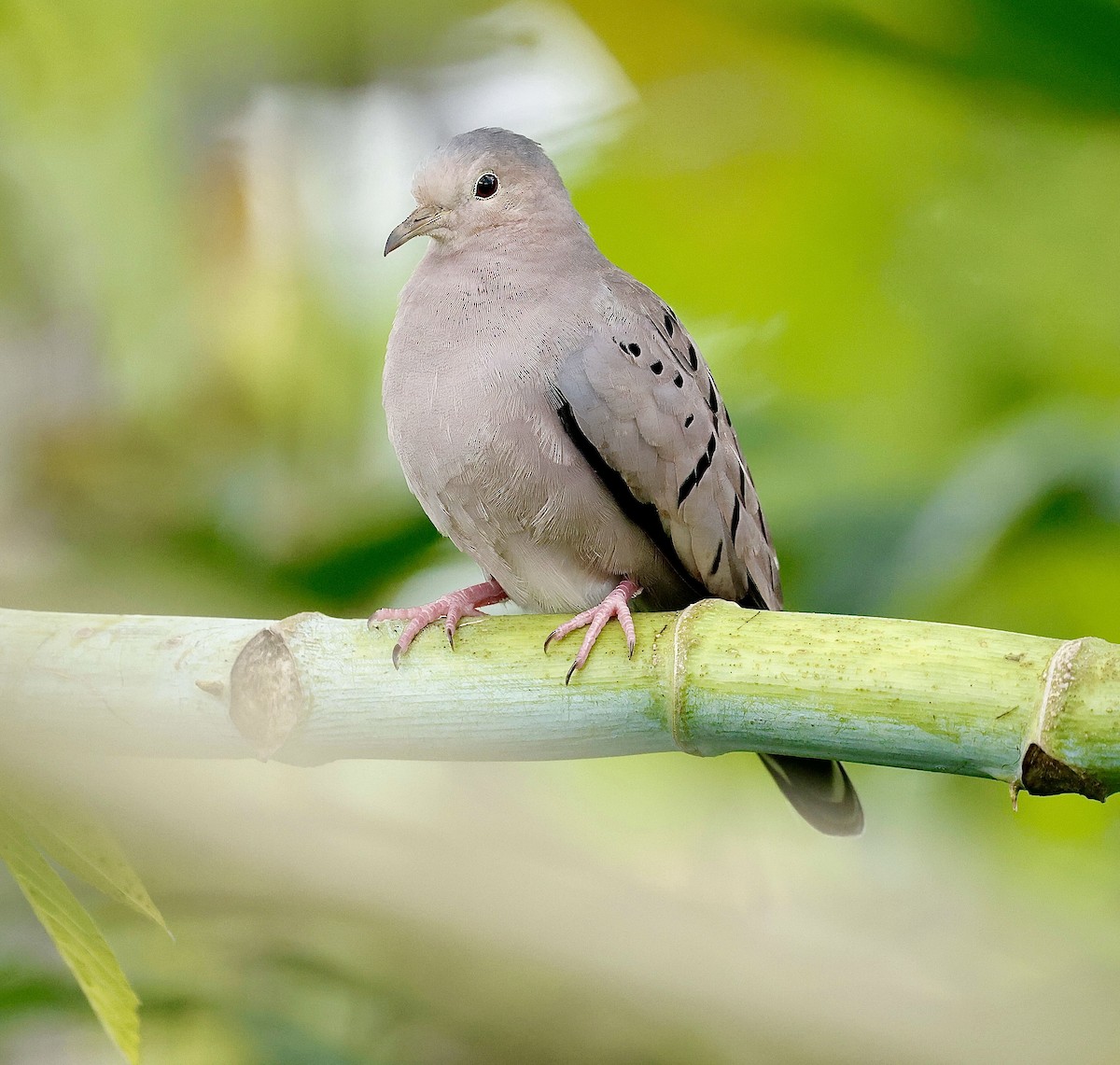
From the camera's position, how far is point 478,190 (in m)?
1.41

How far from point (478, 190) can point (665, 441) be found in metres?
0.39

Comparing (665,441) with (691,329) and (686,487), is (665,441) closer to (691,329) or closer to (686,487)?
(686,487)

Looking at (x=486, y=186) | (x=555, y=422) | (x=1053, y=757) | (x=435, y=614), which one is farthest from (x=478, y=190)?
(x=1053, y=757)

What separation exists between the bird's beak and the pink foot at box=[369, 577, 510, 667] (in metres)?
0.40

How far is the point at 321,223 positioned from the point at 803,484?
0.74 metres

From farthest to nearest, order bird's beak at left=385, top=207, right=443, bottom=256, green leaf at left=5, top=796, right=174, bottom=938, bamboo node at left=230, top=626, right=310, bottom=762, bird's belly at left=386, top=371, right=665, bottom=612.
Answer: bird's beak at left=385, top=207, right=443, bottom=256 < bird's belly at left=386, top=371, right=665, bottom=612 < bamboo node at left=230, top=626, right=310, bottom=762 < green leaf at left=5, top=796, right=174, bottom=938

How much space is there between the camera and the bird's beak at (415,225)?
138cm

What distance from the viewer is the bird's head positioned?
55.0 inches

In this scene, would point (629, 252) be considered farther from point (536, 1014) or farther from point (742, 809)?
point (536, 1014)

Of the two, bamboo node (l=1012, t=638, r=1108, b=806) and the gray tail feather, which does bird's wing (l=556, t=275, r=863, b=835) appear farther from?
bamboo node (l=1012, t=638, r=1108, b=806)

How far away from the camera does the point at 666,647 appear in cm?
86

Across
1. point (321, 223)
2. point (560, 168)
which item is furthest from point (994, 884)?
point (321, 223)

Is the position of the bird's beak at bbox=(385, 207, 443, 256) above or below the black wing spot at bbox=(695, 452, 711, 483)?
above

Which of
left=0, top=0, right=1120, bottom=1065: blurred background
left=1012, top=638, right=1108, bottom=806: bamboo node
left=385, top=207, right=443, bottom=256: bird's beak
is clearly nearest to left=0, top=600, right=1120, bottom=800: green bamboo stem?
left=1012, top=638, right=1108, bottom=806: bamboo node
